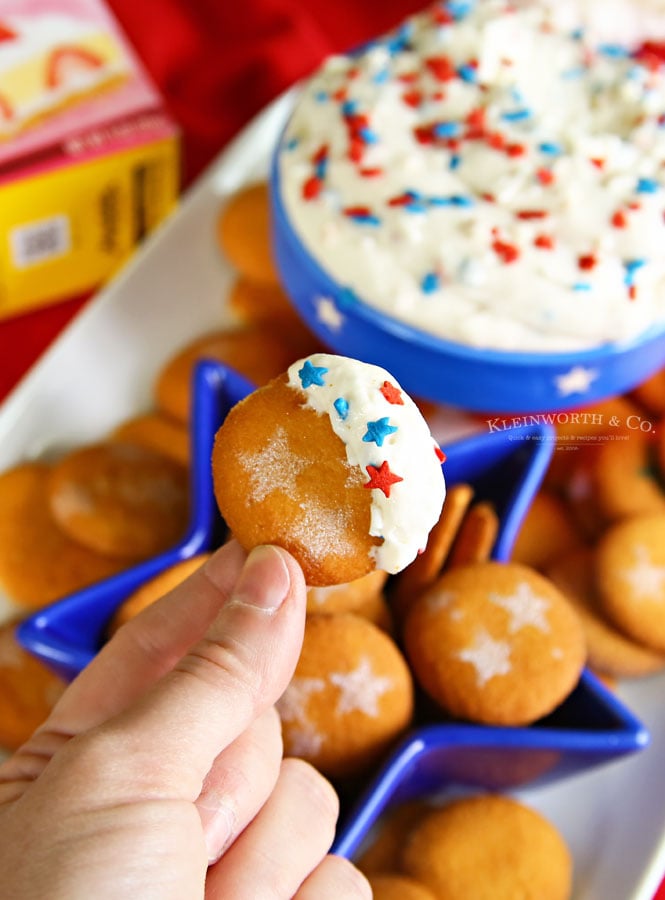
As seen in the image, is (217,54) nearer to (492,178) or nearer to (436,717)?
(492,178)

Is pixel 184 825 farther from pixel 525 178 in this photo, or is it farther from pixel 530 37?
pixel 530 37

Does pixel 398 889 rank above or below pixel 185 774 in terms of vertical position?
below

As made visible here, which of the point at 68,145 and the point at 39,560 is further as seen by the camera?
the point at 68,145

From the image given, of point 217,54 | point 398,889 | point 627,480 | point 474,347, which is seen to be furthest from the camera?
point 217,54

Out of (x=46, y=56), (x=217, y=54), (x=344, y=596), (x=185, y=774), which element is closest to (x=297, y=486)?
(x=185, y=774)

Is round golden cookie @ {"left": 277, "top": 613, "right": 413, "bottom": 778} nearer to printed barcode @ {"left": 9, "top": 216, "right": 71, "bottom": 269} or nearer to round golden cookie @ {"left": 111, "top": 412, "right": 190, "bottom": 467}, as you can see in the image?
round golden cookie @ {"left": 111, "top": 412, "right": 190, "bottom": 467}


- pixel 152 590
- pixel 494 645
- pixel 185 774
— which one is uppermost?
pixel 185 774

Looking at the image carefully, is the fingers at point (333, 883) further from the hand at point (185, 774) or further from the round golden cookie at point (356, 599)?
the round golden cookie at point (356, 599)
